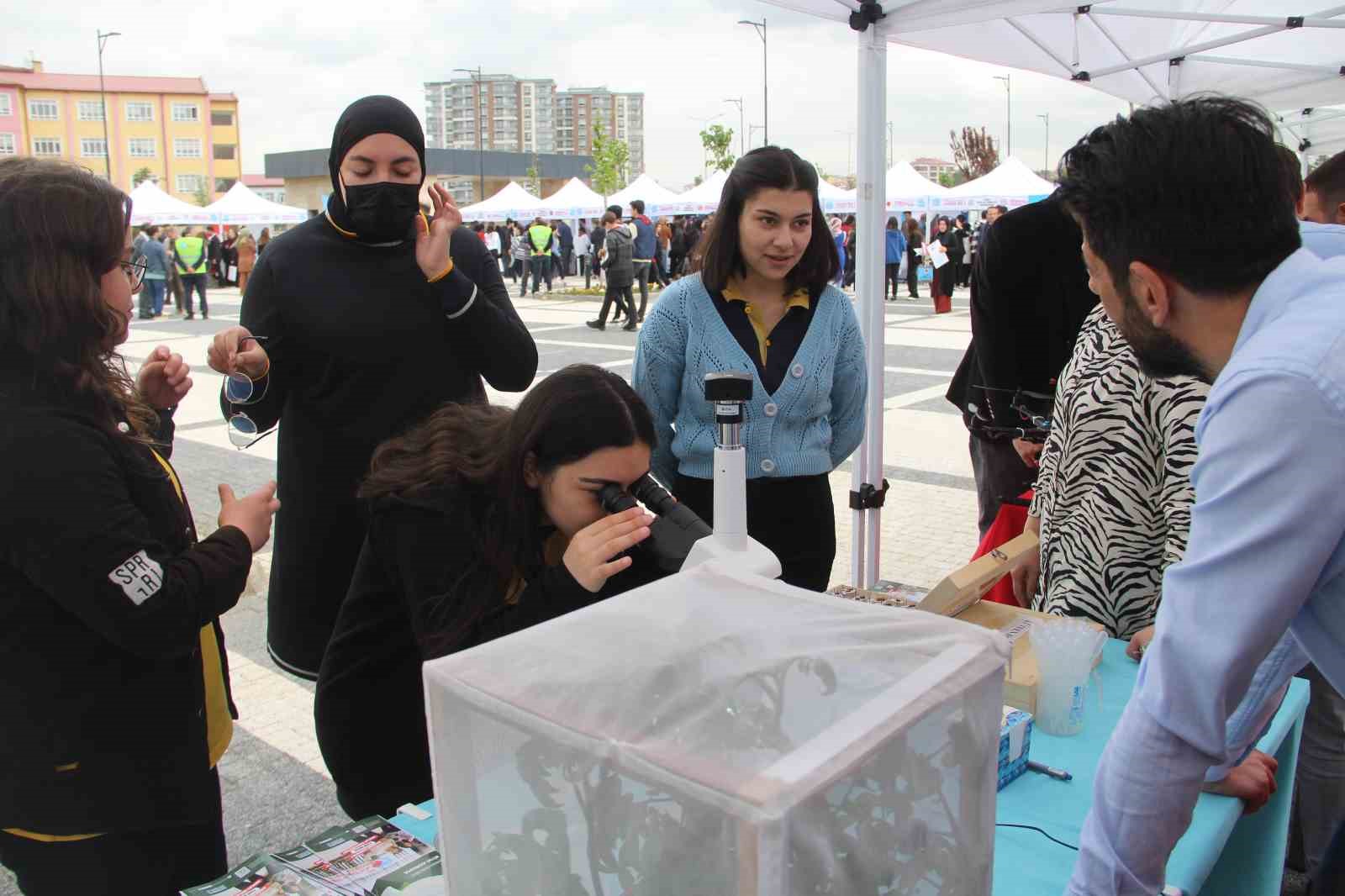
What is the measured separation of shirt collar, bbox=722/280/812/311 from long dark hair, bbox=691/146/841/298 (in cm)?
1

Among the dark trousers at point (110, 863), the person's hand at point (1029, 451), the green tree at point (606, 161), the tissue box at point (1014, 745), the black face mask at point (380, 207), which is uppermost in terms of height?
the green tree at point (606, 161)

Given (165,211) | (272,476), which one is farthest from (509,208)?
(272,476)

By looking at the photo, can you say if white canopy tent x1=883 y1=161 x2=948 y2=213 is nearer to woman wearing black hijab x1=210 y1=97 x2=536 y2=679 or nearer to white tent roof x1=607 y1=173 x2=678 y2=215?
white tent roof x1=607 y1=173 x2=678 y2=215

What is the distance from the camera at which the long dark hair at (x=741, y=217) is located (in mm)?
2410

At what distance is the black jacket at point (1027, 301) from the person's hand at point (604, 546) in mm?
2235

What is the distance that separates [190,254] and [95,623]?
58.2 ft

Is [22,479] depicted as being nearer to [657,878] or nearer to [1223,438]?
[657,878]

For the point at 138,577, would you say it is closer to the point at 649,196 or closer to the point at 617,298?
the point at 617,298

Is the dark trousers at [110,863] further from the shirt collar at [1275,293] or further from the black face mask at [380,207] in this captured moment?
the shirt collar at [1275,293]

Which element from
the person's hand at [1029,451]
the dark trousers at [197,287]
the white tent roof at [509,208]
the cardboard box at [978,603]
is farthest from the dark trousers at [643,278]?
the cardboard box at [978,603]

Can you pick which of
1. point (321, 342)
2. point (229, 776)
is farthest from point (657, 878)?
point (229, 776)

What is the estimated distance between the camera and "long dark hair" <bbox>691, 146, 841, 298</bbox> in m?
2.41

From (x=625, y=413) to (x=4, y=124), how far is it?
83092 mm

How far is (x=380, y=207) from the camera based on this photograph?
81.3 inches
